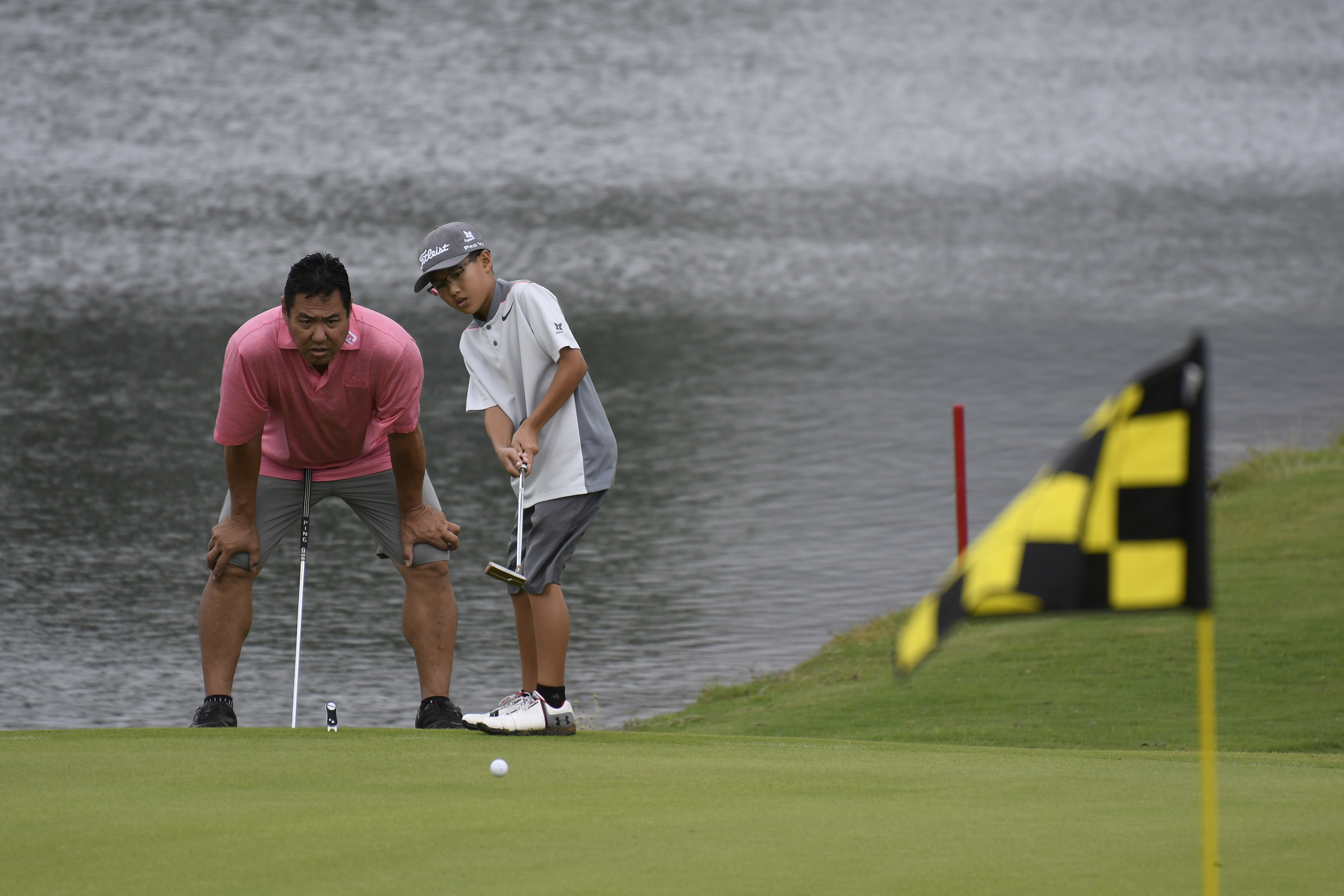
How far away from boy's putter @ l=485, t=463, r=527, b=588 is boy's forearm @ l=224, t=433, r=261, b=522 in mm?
A: 958

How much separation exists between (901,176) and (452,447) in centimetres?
1767

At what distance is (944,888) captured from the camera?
3.05 metres

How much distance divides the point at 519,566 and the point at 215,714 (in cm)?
118

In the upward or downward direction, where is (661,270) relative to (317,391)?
upward

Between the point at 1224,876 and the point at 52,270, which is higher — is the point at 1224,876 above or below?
below

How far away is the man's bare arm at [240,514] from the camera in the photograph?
18.3ft

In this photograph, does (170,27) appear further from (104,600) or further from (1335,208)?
(104,600)

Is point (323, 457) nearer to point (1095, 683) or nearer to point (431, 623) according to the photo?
point (431, 623)

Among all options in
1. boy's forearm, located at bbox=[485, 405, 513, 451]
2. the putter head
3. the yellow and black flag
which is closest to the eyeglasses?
boy's forearm, located at bbox=[485, 405, 513, 451]

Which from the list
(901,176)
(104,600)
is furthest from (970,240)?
(104,600)

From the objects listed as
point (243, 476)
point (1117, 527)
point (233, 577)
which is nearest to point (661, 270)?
point (233, 577)

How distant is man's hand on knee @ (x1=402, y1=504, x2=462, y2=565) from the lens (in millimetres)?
5812

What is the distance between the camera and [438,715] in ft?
18.6

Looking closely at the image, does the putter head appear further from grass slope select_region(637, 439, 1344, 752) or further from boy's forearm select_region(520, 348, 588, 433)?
grass slope select_region(637, 439, 1344, 752)
